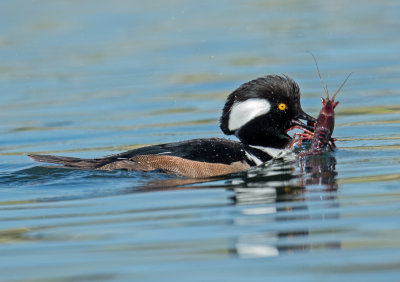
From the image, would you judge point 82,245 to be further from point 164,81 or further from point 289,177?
point 164,81

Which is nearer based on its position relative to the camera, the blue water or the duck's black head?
the blue water

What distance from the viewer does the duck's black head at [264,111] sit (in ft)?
32.7

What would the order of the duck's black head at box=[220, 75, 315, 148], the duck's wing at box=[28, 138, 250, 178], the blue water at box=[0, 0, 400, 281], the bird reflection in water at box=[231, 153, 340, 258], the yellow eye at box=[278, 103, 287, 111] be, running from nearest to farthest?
the blue water at box=[0, 0, 400, 281], the bird reflection in water at box=[231, 153, 340, 258], the duck's wing at box=[28, 138, 250, 178], the duck's black head at box=[220, 75, 315, 148], the yellow eye at box=[278, 103, 287, 111]

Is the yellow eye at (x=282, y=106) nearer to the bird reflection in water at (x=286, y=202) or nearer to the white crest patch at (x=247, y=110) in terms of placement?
the white crest patch at (x=247, y=110)

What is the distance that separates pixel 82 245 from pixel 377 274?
2270mm

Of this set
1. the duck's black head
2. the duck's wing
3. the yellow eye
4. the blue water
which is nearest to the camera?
the blue water

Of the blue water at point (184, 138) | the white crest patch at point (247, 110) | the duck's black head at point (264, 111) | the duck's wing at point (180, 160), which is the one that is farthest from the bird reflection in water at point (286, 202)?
the white crest patch at point (247, 110)

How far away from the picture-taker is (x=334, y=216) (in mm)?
7176

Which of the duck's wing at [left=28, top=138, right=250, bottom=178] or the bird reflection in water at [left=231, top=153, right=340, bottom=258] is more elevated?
the duck's wing at [left=28, top=138, right=250, bottom=178]

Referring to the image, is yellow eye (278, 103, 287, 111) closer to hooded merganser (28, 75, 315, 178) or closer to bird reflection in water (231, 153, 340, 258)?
hooded merganser (28, 75, 315, 178)

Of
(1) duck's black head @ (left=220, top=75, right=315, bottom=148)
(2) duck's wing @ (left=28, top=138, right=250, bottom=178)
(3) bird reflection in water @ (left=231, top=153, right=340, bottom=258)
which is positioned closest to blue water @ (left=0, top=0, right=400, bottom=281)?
(3) bird reflection in water @ (left=231, top=153, right=340, bottom=258)

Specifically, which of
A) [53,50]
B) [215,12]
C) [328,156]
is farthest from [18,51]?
[328,156]

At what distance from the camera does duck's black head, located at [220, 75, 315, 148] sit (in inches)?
392

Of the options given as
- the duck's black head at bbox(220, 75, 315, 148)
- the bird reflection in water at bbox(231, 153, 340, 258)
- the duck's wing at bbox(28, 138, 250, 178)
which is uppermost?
the duck's black head at bbox(220, 75, 315, 148)
